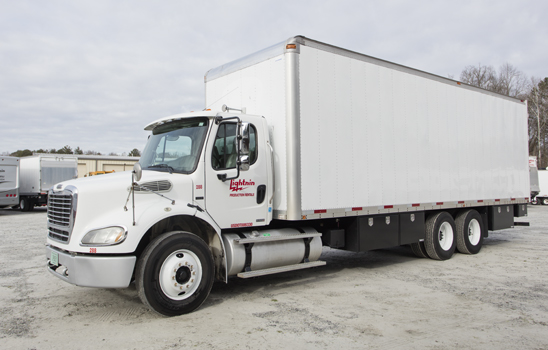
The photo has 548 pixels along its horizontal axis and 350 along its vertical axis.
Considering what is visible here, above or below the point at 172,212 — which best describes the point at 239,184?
above

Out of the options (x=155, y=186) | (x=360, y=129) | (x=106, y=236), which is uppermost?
(x=360, y=129)

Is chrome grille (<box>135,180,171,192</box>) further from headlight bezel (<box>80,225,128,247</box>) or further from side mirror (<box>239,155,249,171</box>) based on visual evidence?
side mirror (<box>239,155,249,171</box>)

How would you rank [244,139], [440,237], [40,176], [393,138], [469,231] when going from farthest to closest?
[40,176]
[469,231]
[440,237]
[393,138]
[244,139]

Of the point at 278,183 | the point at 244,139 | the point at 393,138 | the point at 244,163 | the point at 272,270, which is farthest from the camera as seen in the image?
the point at 393,138

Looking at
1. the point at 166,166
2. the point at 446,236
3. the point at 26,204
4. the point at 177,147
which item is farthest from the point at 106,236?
the point at 26,204

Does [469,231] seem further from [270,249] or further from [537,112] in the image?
[537,112]

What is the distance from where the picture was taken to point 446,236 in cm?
1021

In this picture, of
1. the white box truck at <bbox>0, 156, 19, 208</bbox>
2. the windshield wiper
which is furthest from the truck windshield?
the white box truck at <bbox>0, 156, 19, 208</bbox>

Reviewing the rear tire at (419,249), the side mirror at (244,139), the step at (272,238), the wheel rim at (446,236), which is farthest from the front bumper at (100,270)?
the wheel rim at (446,236)

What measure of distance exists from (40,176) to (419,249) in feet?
84.3

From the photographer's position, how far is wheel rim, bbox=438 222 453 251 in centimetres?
1012

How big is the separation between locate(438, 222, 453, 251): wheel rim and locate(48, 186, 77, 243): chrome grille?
8058mm

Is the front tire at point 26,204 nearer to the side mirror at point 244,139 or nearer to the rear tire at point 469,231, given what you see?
the side mirror at point 244,139

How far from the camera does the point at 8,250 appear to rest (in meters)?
11.6
